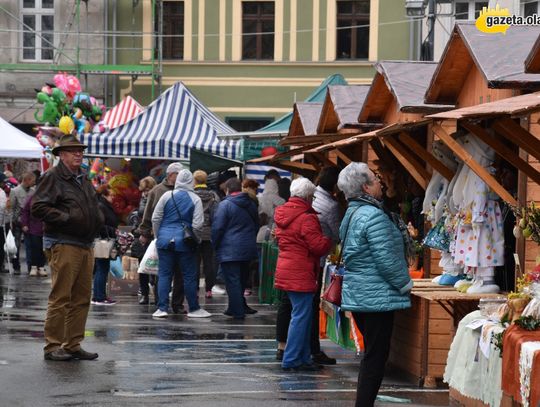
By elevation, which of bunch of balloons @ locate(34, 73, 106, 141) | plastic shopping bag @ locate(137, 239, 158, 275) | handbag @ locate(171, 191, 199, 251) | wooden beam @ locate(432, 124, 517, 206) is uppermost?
bunch of balloons @ locate(34, 73, 106, 141)

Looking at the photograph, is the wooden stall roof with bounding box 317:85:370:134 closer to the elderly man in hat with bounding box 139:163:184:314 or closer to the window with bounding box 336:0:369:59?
the elderly man in hat with bounding box 139:163:184:314

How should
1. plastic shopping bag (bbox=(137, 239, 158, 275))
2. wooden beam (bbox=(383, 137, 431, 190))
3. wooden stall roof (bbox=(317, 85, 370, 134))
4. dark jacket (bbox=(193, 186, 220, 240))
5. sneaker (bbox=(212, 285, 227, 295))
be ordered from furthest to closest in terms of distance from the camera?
sneaker (bbox=(212, 285, 227, 295)), dark jacket (bbox=(193, 186, 220, 240)), plastic shopping bag (bbox=(137, 239, 158, 275)), wooden stall roof (bbox=(317, 85, 370, 134)), wooden beam (bbox=(383, 137, 431, 190))

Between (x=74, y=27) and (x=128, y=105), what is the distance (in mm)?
7462

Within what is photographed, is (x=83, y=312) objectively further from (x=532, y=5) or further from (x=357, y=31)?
(x=357, y=31)

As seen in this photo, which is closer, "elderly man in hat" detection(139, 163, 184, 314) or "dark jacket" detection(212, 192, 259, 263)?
"dark jacket" detection(212, 192, 259, 263)

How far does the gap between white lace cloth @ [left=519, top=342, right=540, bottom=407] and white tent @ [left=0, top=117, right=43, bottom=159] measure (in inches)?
769

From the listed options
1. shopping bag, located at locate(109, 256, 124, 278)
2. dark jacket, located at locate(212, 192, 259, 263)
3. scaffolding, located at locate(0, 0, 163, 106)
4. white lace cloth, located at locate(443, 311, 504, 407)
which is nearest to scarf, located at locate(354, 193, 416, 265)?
white lace cloth, located at locate(443, 311, 504, 407)

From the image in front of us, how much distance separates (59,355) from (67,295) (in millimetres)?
542

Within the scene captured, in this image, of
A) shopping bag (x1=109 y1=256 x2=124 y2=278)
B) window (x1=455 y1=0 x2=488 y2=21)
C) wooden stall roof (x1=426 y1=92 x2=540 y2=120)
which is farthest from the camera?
window (x1=455 y1=0 x2=488 y2=21)

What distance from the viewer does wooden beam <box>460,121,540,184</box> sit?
9.31 m

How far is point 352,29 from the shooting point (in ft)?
119

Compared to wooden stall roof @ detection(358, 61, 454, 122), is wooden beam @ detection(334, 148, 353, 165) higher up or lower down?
Result: lower down

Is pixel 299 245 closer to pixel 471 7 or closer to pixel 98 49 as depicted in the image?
pixel 471 7

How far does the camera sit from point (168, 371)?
1166cm
